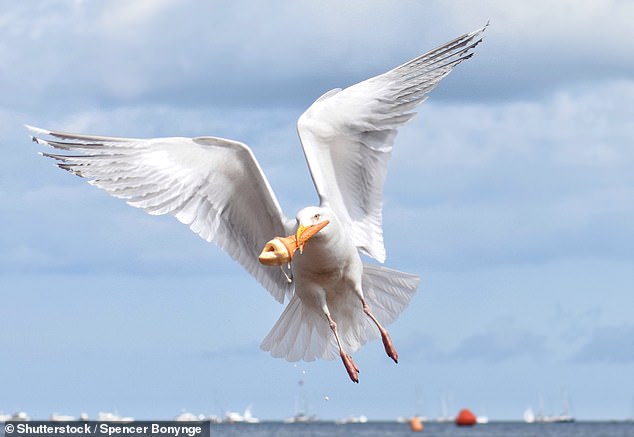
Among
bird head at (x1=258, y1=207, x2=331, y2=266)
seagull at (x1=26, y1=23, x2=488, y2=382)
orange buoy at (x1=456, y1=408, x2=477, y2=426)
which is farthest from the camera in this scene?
orange buoy at (x1=456, y1=408, x2=477, y2=426)

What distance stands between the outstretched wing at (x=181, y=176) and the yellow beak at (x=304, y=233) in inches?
28.5

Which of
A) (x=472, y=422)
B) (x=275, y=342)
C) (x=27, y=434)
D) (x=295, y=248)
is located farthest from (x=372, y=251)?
(x=472, y=422)

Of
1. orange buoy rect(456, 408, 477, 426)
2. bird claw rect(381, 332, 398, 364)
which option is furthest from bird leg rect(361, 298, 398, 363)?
orange buoy rect(456, 408, 477, 426)

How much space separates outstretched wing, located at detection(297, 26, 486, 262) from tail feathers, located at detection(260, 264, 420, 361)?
0.29m

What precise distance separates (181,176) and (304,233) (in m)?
1.84

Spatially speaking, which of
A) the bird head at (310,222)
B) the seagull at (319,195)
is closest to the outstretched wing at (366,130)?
the seagull at (319,195)

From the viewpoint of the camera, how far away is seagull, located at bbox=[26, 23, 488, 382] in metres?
14.9

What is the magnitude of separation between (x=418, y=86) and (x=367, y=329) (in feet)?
8.69

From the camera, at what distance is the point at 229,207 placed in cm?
1547

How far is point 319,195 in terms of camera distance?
49.1ft

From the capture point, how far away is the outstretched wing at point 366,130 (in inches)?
611

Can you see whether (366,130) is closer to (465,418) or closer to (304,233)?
(304,233)

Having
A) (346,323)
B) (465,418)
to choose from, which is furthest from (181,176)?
(465,418)

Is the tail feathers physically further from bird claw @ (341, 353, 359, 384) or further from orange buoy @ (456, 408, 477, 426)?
orange buoy @ (456, 408, 477, 426)
